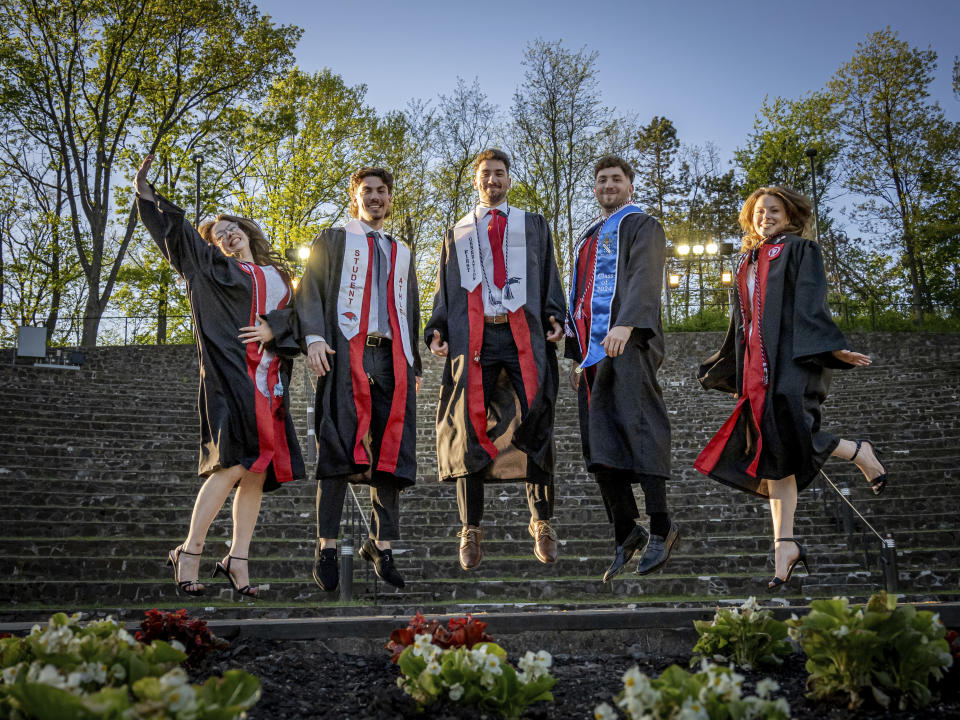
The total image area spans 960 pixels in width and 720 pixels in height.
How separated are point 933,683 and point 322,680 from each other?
1.89 metres

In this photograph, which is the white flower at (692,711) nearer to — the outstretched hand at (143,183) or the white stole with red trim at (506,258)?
the white stole with red trim at (506,258)

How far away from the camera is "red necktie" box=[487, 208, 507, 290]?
4.39 m

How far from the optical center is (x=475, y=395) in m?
4.23

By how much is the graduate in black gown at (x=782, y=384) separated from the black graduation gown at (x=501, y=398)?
80cm

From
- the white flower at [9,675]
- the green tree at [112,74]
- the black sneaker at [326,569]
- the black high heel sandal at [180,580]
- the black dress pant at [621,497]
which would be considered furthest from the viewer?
the green tree at [112,74]

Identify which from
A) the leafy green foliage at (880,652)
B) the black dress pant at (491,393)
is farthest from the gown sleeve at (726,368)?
the leafy green foliage at (880,652)

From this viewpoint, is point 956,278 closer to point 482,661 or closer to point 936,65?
point 936,65

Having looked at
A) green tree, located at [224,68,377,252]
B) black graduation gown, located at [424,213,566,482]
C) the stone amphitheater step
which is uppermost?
green tree, located at [224,68,377,252]

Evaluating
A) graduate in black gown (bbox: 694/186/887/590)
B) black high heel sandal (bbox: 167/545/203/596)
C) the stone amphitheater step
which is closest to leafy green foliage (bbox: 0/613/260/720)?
black high heel sandal (bbox: 167/545/203/596)

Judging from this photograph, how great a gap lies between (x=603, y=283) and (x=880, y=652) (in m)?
2.32

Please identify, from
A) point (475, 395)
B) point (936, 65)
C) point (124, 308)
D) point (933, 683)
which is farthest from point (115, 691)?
point (936, 65)

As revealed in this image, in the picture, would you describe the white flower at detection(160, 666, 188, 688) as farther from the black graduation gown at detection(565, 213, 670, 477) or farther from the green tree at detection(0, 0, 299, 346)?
the green tree at detection(0, 0, 299, 346)

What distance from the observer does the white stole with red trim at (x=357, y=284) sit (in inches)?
170

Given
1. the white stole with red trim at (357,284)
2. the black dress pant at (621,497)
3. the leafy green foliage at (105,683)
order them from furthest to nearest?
the white stole with red trim at (357,284) < the black dress pant at (621,497) < the leafy green foliage at (105,683)
